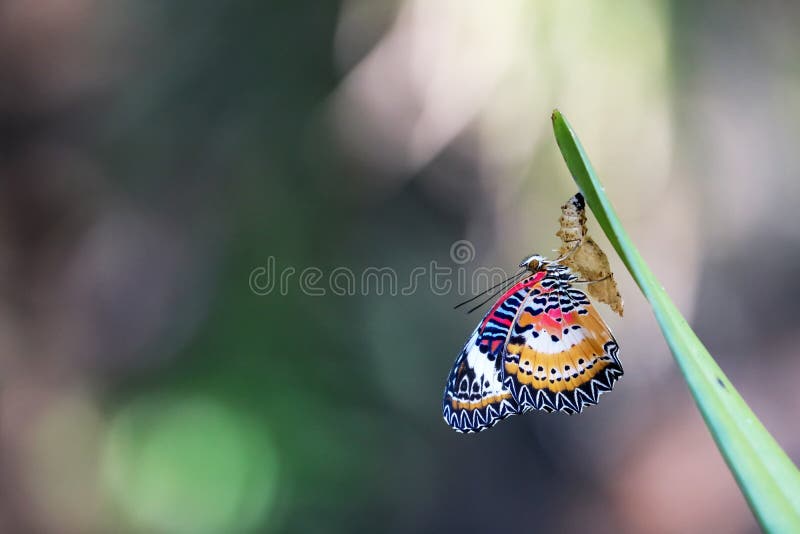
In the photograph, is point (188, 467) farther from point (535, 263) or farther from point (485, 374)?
point (535, 263)

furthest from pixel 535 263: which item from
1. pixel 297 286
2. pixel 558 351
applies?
pixel 297 286

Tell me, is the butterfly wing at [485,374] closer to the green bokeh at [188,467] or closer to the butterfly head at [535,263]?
the butterfly head at [535,263]

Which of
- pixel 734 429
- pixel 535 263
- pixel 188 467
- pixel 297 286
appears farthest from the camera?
pixel 297 286

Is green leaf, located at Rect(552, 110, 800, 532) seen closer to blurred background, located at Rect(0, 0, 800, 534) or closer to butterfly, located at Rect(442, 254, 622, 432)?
butterfly, located at Rect(442, 254, 622, 432)

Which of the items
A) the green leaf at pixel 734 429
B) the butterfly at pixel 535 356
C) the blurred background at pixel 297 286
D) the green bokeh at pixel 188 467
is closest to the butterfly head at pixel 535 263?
the butterfly at pixel 535 356

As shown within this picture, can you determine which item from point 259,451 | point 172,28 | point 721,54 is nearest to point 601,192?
point 721,54

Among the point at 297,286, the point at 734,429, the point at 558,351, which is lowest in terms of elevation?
the point at 734,429

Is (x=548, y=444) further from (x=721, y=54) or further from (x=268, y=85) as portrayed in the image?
(x=268, y=85)
